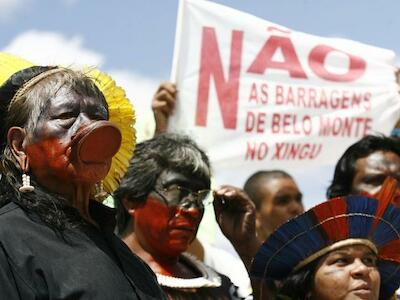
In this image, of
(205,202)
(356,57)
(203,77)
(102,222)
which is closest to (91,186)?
(102,222)

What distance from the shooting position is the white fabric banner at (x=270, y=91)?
225 inches

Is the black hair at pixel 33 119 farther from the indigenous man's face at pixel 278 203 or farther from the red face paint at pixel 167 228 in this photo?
the indigenous man's face at pixel 278 203

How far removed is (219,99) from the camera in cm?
577

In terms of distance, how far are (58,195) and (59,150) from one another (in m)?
0.10

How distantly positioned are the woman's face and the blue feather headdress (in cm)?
3

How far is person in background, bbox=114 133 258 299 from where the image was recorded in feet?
12.5

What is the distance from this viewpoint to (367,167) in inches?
188

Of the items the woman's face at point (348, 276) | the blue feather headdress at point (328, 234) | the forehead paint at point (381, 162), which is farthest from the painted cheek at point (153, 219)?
the forehead paint at point (381, 162)

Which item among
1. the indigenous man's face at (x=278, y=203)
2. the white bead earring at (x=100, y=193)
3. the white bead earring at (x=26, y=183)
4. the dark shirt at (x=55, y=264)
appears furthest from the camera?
the indigenous man's face at (x=278, y=203)

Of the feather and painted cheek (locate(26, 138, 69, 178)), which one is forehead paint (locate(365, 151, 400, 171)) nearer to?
the feather

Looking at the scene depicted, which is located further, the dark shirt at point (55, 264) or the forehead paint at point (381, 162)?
the forehead paint at point (381, 162)

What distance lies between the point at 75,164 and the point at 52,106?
0.49ft

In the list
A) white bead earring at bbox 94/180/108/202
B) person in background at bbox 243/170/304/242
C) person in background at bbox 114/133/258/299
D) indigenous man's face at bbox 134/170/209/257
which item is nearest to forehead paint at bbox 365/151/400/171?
person in background at bbox 243/170/304/242

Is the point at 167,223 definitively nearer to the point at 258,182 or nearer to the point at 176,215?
the point at 176,215
